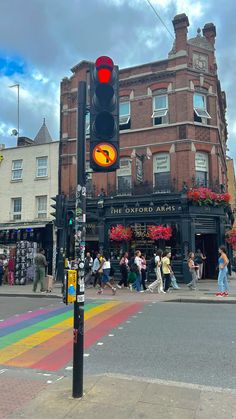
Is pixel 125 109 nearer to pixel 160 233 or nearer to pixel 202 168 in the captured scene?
pixel 202 168

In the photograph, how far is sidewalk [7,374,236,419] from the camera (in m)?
3.89

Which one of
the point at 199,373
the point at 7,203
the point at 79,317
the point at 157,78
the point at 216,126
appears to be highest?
the point at 157,78

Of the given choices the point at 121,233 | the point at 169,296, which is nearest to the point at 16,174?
the point at 121,233

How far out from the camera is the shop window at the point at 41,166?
24625 millimetres

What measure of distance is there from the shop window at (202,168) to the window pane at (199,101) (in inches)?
106

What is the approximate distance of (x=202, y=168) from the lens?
21016mm

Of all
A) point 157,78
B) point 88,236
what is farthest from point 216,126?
point 88,236

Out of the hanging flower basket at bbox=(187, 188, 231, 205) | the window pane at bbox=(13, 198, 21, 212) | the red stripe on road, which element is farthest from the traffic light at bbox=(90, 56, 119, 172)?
the window pane at bbox=(13, 198, 21, 212)

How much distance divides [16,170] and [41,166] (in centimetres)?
205

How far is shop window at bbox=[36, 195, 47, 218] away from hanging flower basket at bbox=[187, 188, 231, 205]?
954 centimetres

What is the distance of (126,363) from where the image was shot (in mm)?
6004

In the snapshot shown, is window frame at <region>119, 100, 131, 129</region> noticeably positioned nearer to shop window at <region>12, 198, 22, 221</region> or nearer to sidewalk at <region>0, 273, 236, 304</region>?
shop window at <region>12, 198, 22, 221</region>

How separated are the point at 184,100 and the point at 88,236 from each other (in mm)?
9184

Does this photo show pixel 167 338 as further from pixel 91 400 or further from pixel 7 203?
pixel 7 203
